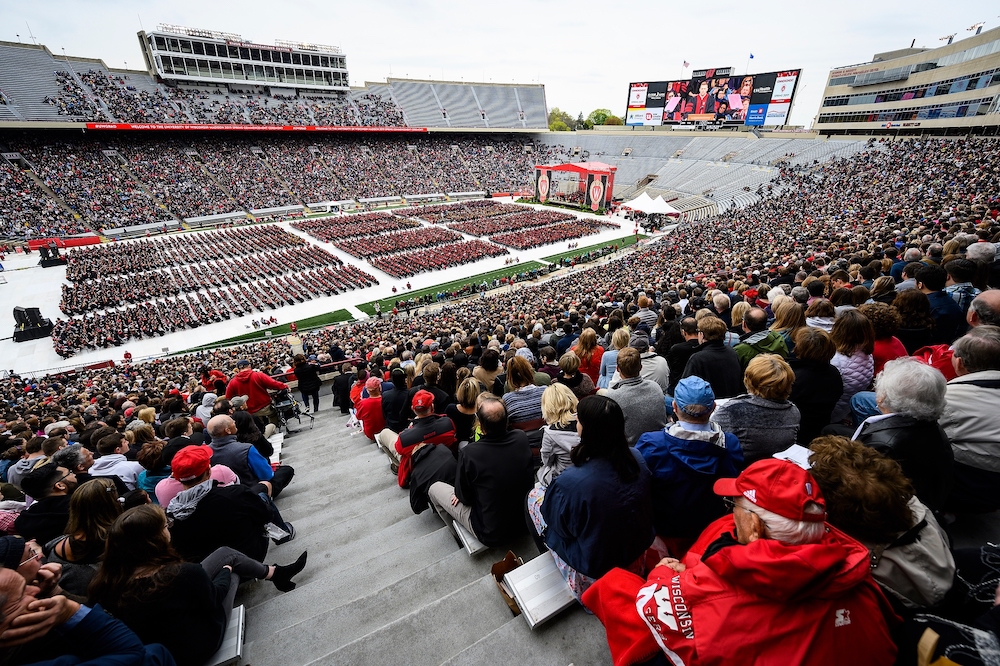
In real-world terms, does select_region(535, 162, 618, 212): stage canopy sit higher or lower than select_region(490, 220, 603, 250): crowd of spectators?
higher

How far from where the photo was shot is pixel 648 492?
9.00ft

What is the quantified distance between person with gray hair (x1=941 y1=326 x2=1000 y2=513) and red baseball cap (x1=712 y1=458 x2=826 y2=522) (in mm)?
2045

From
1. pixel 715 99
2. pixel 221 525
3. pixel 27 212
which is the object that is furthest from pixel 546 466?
pixel 715 99

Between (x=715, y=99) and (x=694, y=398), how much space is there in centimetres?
6868

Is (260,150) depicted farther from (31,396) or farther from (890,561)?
(890,561)

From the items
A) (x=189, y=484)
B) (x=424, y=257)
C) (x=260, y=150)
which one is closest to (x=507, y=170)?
(x=260, y=150)

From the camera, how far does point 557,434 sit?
317cm

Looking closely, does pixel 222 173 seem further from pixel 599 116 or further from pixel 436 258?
pixel 599 116

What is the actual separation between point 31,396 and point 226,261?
1924 cm

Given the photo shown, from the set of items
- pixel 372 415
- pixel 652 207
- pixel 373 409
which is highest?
pixel 373 409

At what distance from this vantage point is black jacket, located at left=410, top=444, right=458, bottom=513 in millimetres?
4480

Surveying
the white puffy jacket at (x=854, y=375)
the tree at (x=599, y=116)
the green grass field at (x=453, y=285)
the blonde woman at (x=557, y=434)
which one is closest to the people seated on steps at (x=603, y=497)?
the blonde woman at (x=557, y=434)

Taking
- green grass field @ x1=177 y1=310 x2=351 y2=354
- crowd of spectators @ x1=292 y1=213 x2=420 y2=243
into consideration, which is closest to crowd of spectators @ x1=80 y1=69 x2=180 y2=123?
crowd of spectators @ x1=292 y1=213 x2=420 y2=243

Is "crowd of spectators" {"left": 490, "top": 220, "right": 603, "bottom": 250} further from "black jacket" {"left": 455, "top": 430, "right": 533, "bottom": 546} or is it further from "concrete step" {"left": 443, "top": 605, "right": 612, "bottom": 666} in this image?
"concrete step" {"left": 443, "top": 605, "right": 612, "bottom": 666}
